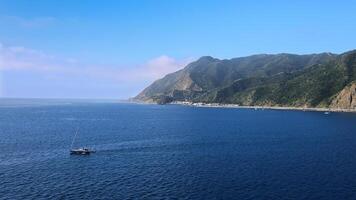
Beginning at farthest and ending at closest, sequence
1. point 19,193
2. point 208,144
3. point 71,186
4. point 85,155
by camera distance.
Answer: point 208,144, point 85,155, point 71,186, point 19,193

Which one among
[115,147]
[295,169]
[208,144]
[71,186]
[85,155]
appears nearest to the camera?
[71,186]

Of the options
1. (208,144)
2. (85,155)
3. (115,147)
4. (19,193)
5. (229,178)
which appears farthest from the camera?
(208,144)

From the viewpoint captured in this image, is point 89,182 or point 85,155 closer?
point 89,182

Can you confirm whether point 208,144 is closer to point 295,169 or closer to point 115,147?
point 115,147

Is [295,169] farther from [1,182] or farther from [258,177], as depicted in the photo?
[1,182]

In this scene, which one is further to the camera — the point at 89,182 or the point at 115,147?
the point at 115,147

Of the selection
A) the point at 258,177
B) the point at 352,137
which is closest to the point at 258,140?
the point at 352,137

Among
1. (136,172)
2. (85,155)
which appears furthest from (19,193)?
(85,155)

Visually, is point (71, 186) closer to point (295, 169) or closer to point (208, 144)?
point (295, 169)

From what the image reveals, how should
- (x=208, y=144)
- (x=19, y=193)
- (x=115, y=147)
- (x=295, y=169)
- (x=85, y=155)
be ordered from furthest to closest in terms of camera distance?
(x=208, y=144), (x=115, y=147), (x=85, y=155), (x=295, y=169), (x=19, y=193)
